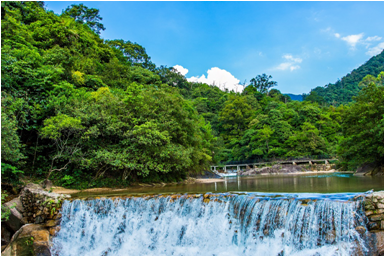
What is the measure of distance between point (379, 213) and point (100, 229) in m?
8.55

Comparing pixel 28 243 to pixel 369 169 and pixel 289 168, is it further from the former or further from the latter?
pixel 289 168

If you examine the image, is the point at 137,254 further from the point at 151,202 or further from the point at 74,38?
the point at 74,38

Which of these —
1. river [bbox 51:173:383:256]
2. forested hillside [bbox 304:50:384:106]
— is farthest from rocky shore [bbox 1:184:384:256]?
forested hillside [bbox 304:50:384:106]

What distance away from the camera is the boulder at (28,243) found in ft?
25.9

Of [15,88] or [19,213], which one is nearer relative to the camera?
[19,213]

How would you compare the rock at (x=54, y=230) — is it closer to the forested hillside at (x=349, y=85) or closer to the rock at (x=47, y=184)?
the rock at (x=47, y=184)

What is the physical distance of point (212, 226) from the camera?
8.01 metres

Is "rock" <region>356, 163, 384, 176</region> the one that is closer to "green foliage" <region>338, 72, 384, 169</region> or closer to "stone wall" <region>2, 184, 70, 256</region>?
"green foliage" <region>338, 72, 384, 169</region>

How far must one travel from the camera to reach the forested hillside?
8562cm

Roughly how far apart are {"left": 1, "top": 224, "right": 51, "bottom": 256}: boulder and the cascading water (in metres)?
0.39

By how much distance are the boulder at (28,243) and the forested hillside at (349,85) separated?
86407mm

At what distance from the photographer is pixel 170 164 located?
15234mm

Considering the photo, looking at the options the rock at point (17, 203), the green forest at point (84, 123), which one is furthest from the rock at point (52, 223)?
the green forest at point (84, 123)

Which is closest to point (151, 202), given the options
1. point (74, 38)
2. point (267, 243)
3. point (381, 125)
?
point (267, 243)
